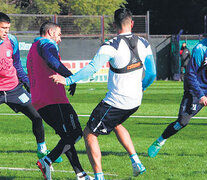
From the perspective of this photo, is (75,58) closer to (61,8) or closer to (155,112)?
(155,112)

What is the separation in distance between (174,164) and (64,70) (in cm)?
246

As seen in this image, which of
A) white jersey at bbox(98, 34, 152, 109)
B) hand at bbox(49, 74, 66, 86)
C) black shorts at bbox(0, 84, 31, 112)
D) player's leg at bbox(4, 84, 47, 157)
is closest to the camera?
hand at bbox(49, 74, 66, 86)

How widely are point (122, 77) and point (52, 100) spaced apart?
3.34 ft

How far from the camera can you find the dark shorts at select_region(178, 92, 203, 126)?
823 cm

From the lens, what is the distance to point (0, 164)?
7.91 m

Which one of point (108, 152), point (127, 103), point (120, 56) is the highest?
point (120, 56)

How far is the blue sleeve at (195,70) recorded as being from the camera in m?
7.70

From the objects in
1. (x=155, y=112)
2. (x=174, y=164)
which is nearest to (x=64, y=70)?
(x=174, y=164)

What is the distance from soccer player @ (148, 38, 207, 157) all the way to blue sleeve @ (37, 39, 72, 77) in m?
2.18

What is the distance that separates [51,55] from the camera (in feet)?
21.2

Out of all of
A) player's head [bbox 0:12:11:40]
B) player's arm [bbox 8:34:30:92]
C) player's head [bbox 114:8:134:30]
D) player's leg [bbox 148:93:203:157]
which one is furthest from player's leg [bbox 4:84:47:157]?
player's head [bbox 114:8:134:30]

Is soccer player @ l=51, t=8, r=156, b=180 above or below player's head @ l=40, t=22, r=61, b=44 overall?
below

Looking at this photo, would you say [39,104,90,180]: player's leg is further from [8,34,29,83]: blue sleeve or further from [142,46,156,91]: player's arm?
[8,34,29,83]: blue sleeve

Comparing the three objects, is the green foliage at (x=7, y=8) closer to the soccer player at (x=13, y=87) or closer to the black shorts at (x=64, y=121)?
the soccer player at (x=13, y=87)
